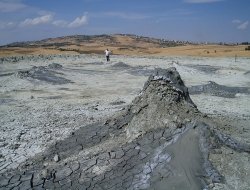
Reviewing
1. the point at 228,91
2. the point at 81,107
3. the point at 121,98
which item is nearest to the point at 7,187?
the point at 81,107

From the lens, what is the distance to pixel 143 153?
27.4 feet

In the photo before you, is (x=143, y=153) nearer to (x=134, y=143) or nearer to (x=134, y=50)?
(x=134, y=143)

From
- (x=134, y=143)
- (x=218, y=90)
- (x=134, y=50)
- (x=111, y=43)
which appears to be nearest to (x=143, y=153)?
(x=134, y=143)

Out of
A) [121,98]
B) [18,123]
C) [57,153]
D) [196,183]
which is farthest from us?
[121,98]

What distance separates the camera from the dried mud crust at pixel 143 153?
7.62 meters

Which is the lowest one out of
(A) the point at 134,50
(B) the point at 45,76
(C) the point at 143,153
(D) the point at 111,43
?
(C) the point at 143,153

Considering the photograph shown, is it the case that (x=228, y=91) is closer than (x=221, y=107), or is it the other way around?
(x=221, y=107)

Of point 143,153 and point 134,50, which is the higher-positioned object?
point 134,50

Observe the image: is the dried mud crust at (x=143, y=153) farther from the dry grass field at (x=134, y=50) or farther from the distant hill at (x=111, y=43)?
the distant hill at (x=111, y=43)

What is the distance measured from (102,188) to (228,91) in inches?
545

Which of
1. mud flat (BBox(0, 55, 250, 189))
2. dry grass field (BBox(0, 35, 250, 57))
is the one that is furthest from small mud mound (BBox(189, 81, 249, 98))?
dry grass field (BBox(0, 35, 250, 57))

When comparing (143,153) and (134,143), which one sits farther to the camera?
(134,143)

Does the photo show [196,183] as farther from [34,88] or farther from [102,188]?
[34,88]

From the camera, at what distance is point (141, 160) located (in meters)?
8.19
